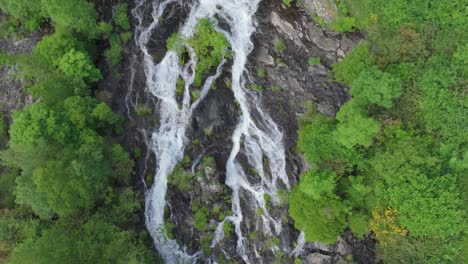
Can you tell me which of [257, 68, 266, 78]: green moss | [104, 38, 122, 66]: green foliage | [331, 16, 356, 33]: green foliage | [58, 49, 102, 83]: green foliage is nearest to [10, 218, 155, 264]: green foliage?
[58, 49, 102, 83]: green foliage

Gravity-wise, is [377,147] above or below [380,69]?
below

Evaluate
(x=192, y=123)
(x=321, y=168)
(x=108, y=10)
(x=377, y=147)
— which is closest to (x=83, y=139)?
(x=192, y=123)

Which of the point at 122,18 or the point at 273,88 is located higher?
the point at 273,88

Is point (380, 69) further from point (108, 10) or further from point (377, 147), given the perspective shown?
point (108, 10)

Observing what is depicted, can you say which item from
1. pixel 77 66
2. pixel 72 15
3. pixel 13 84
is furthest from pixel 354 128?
pixel 13 84

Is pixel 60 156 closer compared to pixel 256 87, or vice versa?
pixel 60 156

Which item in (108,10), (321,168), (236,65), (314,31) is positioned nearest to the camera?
(321,168)

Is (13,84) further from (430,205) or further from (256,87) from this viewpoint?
(430,205)
